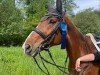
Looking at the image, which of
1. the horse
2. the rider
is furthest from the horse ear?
the rider

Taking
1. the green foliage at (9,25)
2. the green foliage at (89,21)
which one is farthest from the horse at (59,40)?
the green foliage at (89,21)

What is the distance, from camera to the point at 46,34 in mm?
5316

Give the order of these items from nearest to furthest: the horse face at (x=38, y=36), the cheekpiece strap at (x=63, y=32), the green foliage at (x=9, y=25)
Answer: the horse face at (x=38, y=36) → the cheekpiece strap at (x=63, y=32) → the green foliage at (x=9, y=25)

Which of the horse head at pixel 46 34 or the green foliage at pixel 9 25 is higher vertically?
the horse head at pixel 46 34

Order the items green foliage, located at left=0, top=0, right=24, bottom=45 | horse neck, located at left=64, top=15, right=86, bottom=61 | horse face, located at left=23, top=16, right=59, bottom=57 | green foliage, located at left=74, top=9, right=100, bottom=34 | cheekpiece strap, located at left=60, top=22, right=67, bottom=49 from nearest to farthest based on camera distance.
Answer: horse face, located at left=23, top=16, right=59, bottom=57, cheekpiece strap, located at left=60, top=22, right=67, bottom=49, horse neck, located at left=64, top=15, right=86, bottom=61, green foliage, located at left=0, top=0, right=24, bottom=45, green foliage, located at left=74, top=9, right=100, bottom=34

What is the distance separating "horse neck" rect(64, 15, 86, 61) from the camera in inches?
216

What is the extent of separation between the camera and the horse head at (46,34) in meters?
5.22

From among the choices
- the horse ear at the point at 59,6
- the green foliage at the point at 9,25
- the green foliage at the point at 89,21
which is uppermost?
the horse ear at the point at 59,6

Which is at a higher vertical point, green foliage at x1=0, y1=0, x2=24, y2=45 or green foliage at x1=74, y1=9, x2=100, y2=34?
green foliage at x1=0, y1=0, x2=24, y2=45

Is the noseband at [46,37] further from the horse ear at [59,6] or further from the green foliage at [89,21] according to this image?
the green foliage at [89,21]

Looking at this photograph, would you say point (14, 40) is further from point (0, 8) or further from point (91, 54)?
point (91, 54)

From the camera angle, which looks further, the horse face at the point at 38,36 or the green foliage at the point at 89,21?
the green foliage at the point at 89,21

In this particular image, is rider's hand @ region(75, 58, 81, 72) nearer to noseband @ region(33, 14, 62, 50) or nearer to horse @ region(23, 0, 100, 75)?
horse @ region(23, 0, 100, 75)

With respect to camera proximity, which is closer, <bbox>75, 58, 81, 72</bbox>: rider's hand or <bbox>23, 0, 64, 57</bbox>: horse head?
<bbox>23, 0, 64, 57</bbox>: horse head
